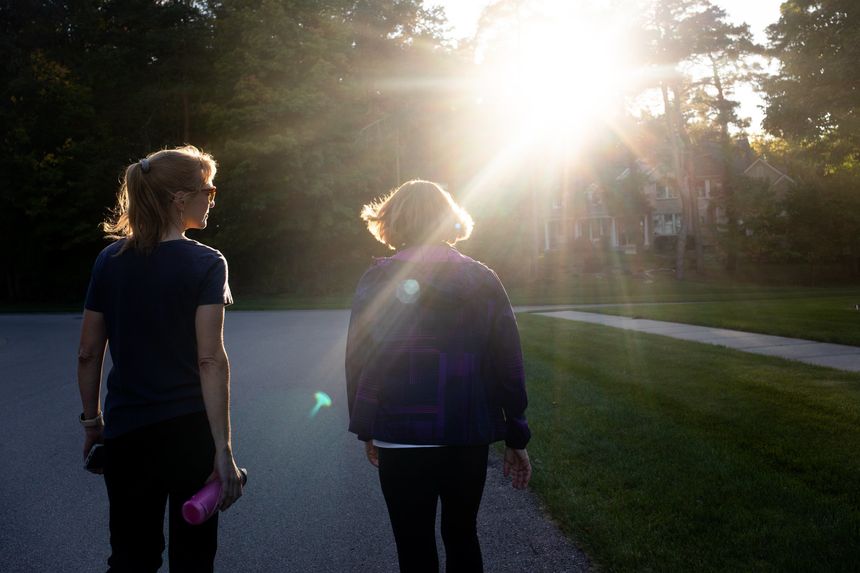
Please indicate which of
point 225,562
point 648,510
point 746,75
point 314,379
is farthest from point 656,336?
point 746,75

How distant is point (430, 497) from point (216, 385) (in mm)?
837

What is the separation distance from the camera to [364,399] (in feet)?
8.26

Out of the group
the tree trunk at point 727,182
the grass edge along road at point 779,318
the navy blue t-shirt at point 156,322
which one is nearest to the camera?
the navy blue t-shirt at point 156,322

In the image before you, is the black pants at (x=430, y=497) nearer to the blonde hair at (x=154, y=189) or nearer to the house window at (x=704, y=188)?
the blonde hair at (x=154, y=189)

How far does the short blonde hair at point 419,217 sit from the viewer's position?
2.61 metres

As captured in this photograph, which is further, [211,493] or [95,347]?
[95,347]

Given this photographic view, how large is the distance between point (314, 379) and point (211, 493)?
7.49 metres

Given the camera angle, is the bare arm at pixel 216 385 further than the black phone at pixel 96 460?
No

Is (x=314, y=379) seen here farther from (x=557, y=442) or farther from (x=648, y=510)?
(x=648, y=510)

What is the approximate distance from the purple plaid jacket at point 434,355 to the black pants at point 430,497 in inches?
2.5

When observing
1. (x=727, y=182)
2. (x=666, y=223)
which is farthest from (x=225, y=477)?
(x=666, y=223)

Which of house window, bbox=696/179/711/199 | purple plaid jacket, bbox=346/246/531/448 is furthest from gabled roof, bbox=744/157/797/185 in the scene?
purple plaid jacket, bbox=346/246/531/448

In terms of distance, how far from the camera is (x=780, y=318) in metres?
14.7

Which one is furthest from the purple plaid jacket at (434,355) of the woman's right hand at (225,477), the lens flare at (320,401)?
the lens flare at (320,401)
